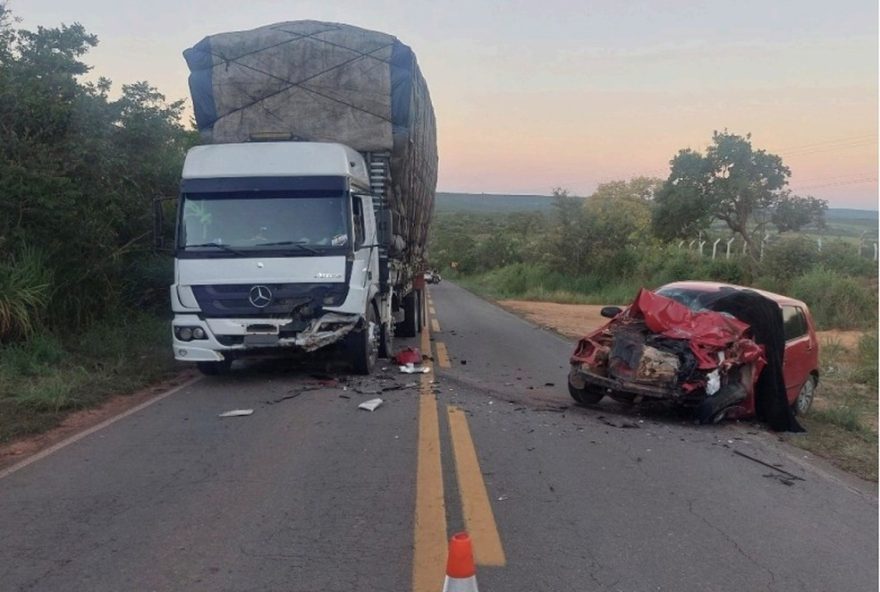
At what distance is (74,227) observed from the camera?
1220 centimetres

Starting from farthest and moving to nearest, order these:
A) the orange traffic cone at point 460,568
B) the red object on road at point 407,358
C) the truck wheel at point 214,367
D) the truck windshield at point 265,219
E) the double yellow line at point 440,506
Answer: the red object on road at point 407,358
the truck wheel at point 214,367
the truck windshield at point 265,219
the double yellow line at point 440,506
the orange traffic cone at point 460,568

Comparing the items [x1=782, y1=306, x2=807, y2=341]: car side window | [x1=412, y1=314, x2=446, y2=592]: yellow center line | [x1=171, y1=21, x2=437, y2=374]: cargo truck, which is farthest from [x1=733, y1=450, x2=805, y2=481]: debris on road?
[x1=171, y1=21, x2=437, y2=374]: cargo truck

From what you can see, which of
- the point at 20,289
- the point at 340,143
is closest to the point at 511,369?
the point at 340,143

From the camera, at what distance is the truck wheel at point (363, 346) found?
10594mm

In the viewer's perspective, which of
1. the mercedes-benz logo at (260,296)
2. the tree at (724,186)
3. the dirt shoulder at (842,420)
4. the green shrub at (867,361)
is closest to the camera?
the dirt shoulder at (842,420)

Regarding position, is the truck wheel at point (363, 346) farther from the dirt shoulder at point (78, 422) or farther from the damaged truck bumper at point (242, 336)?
the dirt shoulder at point (78, 422)

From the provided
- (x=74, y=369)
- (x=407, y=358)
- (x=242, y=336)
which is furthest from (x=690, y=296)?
(x=74, y=369)

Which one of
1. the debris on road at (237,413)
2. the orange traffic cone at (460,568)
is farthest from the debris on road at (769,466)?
the debris on road at (237,413)

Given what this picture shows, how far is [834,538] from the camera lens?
5078 millimetres

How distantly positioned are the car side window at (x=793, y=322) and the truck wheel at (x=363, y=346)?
5.18 m

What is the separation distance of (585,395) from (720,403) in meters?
1.60

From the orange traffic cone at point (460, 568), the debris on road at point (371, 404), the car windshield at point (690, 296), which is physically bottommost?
the debris on road at point (371, 404)

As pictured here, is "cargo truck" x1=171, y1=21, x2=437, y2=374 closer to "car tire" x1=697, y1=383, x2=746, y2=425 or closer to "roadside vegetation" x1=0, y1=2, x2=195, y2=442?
"roadside vegetation" x1=0, y1=2, x2=195, y2=442

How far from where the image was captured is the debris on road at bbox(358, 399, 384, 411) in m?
8.59
